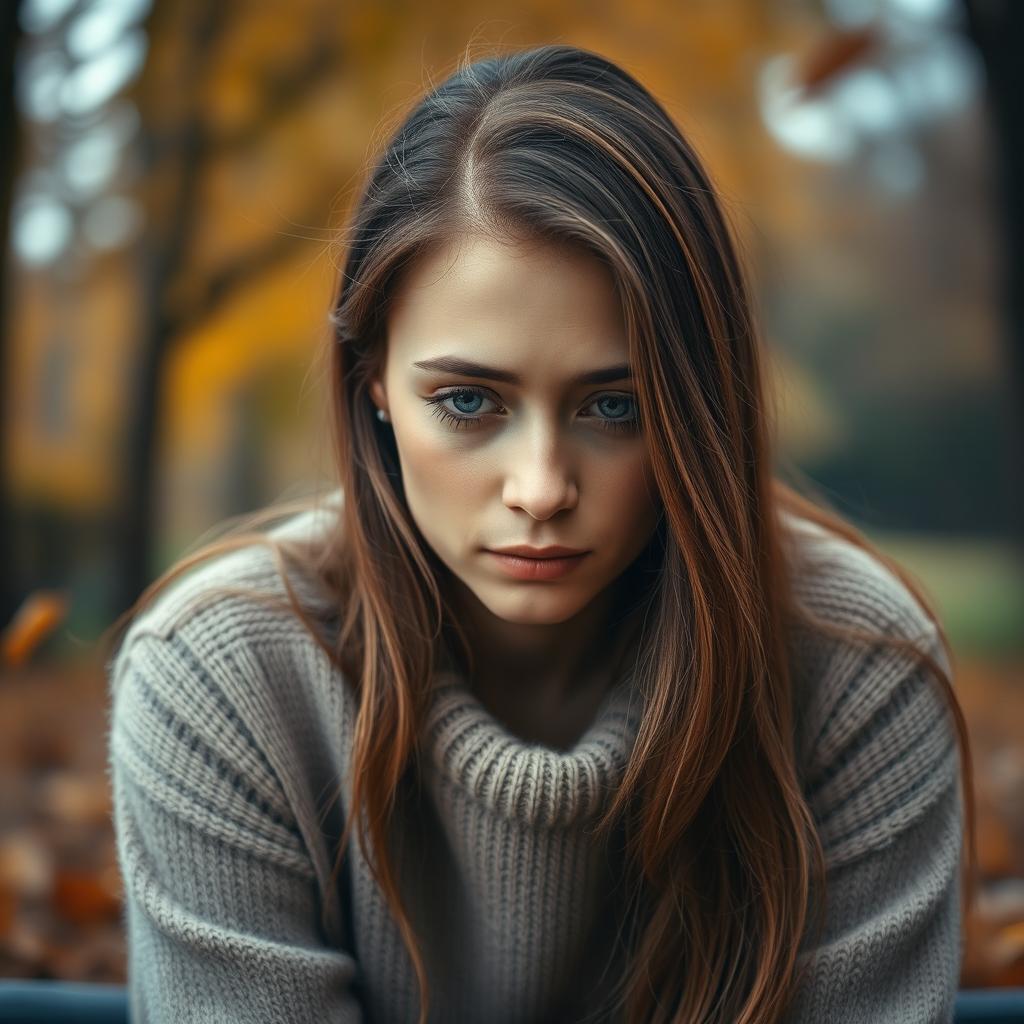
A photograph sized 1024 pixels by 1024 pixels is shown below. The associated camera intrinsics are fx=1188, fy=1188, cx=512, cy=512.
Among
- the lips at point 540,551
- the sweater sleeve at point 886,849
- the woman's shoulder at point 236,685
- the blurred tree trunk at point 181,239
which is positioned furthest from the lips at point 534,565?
the blurred tree trunk at point 181,239

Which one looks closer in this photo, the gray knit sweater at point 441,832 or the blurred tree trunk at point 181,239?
the gray knit sweater at point 441,832

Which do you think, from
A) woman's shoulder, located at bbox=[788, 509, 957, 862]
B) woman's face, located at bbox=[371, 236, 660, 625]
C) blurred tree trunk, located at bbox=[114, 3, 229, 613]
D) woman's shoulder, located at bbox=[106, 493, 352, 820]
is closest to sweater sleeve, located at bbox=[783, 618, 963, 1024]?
woman's shoulder, located at bbox=[788, 509, 957, 862]

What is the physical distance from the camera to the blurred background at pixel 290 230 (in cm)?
299

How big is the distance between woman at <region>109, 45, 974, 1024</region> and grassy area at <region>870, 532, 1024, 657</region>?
2.12m

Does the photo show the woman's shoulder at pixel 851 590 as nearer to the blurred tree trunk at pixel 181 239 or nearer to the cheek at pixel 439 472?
the cheek at pixel 439 472

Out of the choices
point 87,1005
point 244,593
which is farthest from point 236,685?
point 87,1005

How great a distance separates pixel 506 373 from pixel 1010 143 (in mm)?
2377

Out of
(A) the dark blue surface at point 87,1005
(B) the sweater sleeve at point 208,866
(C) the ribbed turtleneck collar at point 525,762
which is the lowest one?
(A) the dark blue surface at point 87,1005

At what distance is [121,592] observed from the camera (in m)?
3.22

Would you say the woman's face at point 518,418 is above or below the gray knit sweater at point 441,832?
above

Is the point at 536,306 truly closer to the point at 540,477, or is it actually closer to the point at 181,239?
the point at 540,477

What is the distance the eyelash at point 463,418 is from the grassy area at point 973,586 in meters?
2.47

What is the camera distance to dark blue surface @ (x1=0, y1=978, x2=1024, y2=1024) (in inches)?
59.9

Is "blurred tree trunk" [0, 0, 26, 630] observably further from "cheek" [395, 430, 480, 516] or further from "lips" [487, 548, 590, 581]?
"lips" [487, 548, 590, 581]
